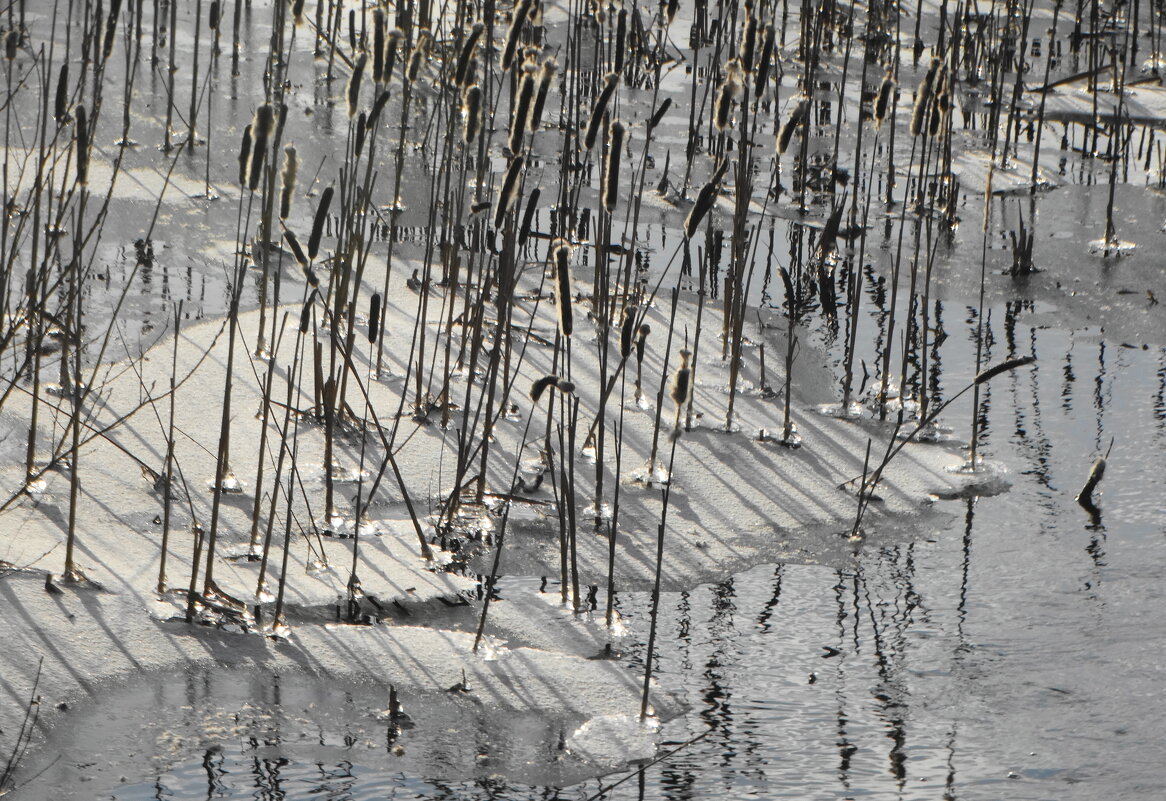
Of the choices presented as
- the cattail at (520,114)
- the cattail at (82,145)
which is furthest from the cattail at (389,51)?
the cattail at (82,145)

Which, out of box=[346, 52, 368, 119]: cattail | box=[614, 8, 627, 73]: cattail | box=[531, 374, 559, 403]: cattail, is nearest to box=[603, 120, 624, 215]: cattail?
box=[531, 374, 559, 403]: cattail

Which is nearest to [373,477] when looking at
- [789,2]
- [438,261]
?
[438,261]

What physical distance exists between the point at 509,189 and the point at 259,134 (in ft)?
1.35

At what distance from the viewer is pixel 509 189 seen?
86.3 inches

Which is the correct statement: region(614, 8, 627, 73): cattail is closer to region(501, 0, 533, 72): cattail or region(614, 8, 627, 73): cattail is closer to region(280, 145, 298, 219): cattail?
region(501, 0, 533, 72): cattail

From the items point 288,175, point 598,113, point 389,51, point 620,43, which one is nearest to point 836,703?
point 598,113

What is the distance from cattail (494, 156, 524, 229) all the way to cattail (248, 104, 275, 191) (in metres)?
0.37

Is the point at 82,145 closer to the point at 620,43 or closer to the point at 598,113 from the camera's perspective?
the point at 598,113

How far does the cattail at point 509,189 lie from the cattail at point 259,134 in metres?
0.37

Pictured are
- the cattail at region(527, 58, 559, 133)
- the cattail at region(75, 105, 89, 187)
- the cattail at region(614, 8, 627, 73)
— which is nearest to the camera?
the cattail at region(75, 105, 89, 187)

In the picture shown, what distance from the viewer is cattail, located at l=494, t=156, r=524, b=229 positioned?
2.14 metres

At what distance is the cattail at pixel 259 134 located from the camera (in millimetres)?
1970

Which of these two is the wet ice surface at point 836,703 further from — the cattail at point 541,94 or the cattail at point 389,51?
the cattail at point 389,51

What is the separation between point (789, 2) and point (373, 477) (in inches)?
239
